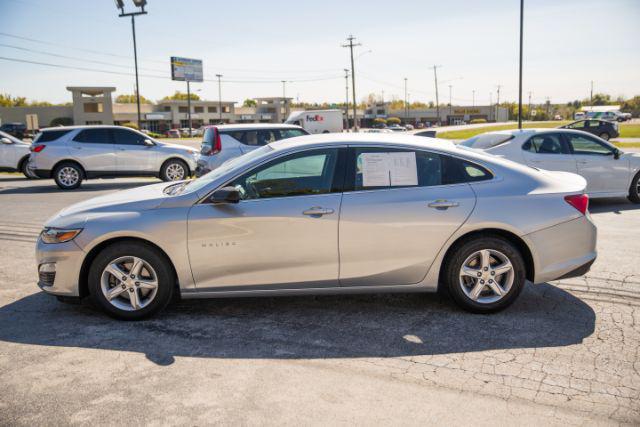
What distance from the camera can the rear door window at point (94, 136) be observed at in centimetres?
1507

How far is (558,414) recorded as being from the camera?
3.21 meters

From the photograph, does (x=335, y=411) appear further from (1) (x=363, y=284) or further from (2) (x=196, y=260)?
(2) (x=196, y=260)

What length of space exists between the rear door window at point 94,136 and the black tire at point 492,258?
42.1ft

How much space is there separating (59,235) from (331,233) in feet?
7.62

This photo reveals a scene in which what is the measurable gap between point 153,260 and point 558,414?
10.6 ft

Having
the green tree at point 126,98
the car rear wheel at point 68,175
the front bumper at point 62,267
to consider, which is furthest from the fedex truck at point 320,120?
the green tree at point 126,98

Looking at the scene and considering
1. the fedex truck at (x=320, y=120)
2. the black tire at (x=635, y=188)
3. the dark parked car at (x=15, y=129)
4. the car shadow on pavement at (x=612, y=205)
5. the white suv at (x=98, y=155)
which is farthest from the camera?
the dark parked car at (x=15, y=129)

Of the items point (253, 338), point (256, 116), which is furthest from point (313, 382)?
point (256, 116)

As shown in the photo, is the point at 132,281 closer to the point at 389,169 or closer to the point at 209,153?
the point at 389,169

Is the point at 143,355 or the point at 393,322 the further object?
the point at 393,322

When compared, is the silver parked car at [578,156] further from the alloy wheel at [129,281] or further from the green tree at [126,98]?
the green tree at [126,98]

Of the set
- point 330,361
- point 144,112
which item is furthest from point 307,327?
point 144,112

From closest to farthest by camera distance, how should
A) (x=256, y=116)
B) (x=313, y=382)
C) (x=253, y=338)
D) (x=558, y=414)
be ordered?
1. (x=558, y=414)
2. (x=313, y=382)
3. (x=253, y=338)
4. (x=256, y=116)

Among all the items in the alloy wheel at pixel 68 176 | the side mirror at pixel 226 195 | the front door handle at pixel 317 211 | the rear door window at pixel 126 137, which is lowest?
the alloy wheel at pixel 68 176
